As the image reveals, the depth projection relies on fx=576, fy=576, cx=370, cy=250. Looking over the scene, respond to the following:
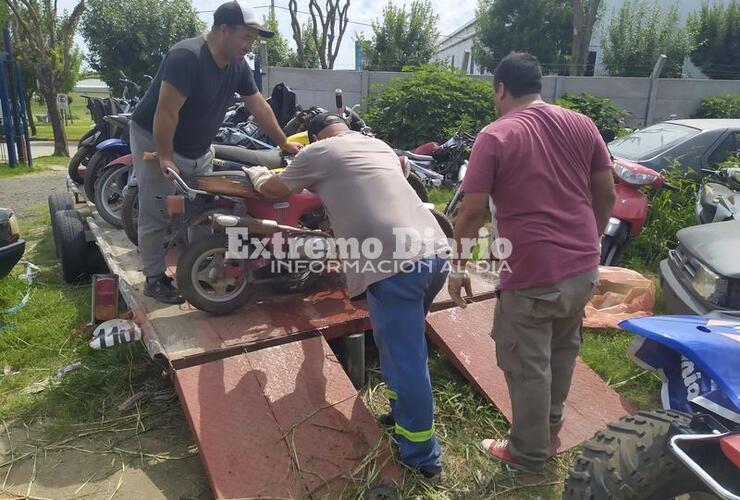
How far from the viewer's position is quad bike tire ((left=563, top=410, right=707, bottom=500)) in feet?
6.15

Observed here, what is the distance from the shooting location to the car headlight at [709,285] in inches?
125

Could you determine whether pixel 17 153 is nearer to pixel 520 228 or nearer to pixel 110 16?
pixel 110 16

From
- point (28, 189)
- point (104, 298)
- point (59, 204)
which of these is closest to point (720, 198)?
point (104, 298)

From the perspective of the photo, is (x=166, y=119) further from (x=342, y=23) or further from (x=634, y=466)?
(x=342, y=23)

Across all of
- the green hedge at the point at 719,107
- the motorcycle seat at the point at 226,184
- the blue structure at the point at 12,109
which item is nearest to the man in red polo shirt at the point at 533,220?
the motorcycle seat at the point at 226,184

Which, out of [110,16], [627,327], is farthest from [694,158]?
[110,16]

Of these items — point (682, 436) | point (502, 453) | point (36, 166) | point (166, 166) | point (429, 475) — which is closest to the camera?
point (682, 436)

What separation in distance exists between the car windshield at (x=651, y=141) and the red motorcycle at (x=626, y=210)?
132cm

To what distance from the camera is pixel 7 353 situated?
3.89 m

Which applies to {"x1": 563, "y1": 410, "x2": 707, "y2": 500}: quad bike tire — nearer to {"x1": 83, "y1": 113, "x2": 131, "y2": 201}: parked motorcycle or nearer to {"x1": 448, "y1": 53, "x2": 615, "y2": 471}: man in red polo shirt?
{"x1": 448, "y1": 53, "x2": 615, "y2": 471}: man in red polo shirt

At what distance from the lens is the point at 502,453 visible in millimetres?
2777

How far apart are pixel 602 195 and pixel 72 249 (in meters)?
4.42

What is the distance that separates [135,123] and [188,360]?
63.9 inches

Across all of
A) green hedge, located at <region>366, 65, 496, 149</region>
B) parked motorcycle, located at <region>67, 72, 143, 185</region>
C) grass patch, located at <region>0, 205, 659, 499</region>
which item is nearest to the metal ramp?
grass patch, located at <region>0, 205, 659, 499</region>
